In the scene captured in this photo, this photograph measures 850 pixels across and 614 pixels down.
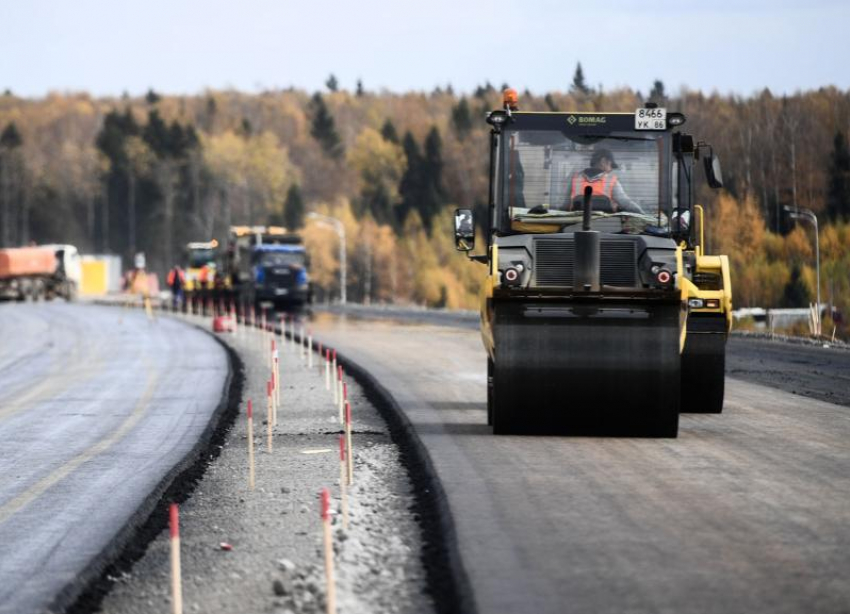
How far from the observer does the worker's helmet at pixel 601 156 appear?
60.3ft

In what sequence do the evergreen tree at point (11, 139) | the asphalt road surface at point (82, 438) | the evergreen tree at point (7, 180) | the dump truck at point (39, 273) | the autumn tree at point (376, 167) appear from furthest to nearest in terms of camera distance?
the evergreen tree at point (11, 139) < the autumn tree at point (376, 167) < the evergreen tree at point (7, 180) < the dump truck at point (39, 273) < the asphalt road surface at point (82, 438)

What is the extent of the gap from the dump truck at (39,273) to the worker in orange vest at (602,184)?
76645mm

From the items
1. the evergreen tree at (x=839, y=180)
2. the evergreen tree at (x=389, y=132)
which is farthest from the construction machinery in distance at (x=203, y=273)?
the evergreen tree at (x=389, y=132)

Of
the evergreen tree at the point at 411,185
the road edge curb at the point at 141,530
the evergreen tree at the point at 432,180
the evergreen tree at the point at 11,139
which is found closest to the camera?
the road edge curb at the point at 141,530

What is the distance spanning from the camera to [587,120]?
60.4 feet

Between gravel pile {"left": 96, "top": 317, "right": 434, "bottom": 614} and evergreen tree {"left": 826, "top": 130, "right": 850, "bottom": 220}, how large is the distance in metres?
60.8

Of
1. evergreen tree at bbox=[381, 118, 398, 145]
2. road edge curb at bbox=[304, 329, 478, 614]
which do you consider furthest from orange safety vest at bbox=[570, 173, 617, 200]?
evergreen tree at bbox=[381, 118, 398, 145]

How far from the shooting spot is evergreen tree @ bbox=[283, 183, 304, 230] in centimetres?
17125

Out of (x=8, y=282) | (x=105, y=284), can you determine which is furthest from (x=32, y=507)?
(x=105, y=284)

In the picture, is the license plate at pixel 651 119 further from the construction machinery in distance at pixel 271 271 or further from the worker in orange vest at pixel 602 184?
the construction machinery in distance at pixel 271 271

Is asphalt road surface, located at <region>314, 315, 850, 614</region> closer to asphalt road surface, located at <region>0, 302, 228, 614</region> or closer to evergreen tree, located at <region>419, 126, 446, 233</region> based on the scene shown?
asphalt road surface, located at <region>0, 302, 228, 614</region>

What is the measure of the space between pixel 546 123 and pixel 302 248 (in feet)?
172

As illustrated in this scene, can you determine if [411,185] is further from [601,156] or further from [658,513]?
[658,513]

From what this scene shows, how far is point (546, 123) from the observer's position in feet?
60.5
